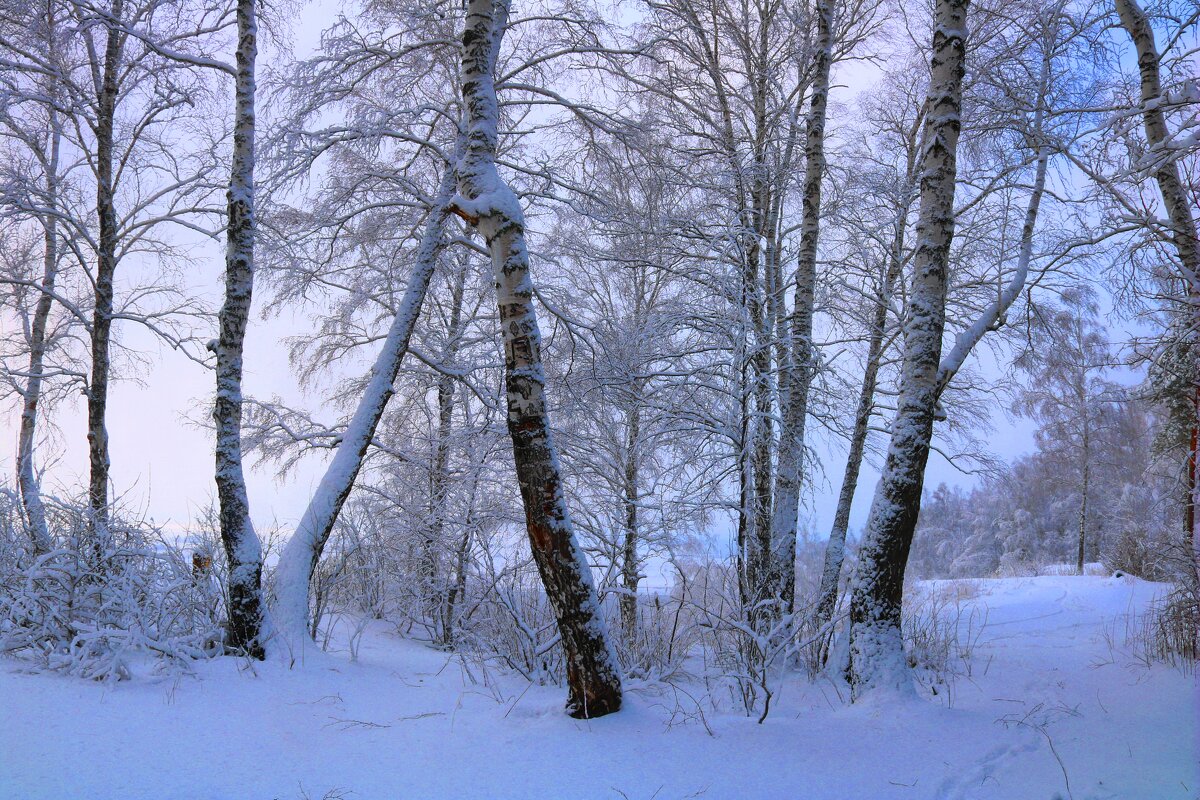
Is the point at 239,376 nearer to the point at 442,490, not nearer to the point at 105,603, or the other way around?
the point at 105,603

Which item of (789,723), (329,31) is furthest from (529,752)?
(329,31)

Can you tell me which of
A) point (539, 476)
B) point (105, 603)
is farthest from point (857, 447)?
point (105, 603)

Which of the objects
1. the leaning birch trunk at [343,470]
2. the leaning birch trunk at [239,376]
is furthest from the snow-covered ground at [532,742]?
the leaning birch trunk at [343,470]

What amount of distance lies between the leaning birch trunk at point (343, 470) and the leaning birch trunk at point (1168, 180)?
240 inches

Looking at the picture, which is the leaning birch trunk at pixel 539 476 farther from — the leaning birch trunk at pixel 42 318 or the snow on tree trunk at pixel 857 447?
the leaning birch trunk at pixel 42 318

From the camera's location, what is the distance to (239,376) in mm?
5461

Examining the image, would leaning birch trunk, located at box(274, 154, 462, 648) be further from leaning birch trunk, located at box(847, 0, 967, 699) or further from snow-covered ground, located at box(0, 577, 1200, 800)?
leaning birch trunk, located at box(847, 0, 967, 699)

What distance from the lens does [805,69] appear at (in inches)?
303

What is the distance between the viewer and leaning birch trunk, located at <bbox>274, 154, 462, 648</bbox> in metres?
5.48

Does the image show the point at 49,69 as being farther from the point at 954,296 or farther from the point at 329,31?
the point at 954,296

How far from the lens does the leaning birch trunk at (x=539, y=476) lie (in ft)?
11.9

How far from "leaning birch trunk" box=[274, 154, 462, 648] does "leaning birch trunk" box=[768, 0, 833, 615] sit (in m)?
3.61

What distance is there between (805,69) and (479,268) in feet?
17.3

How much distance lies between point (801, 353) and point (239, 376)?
518cm
